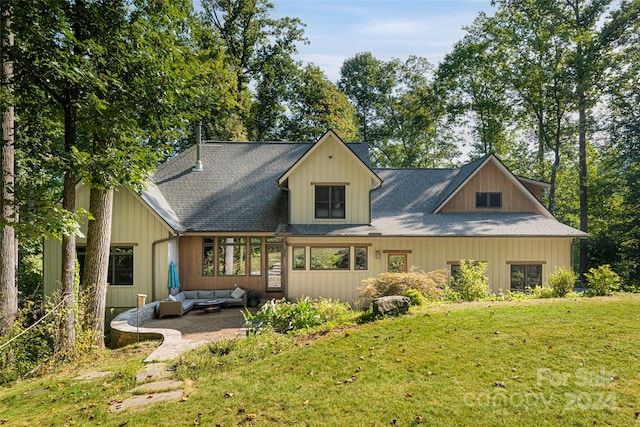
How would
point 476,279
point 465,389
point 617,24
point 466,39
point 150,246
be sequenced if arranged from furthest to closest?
point 466,39 → point 617,24 → point 150,246 → point 476,279 → point 465,389

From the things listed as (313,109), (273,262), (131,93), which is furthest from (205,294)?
(313,109)

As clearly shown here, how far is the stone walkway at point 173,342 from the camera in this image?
556 cm

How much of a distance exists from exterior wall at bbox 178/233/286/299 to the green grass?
622 cm

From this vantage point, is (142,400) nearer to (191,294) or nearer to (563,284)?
(191,294)

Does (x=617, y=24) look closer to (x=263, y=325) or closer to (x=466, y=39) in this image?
(x=466, y=39)

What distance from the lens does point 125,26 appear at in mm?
7945

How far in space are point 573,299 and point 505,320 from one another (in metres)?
3.88

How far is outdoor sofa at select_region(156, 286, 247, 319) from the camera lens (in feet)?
38.7

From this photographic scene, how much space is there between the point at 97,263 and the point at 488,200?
15.8 m

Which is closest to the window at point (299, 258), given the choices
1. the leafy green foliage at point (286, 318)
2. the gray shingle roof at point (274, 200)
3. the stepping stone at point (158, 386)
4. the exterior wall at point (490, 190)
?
the gray shingle roof at point (274, 200)

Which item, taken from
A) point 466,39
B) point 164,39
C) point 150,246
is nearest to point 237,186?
point 150,246

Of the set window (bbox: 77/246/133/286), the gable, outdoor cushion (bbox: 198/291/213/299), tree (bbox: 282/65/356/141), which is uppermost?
tree (bbox: 282/65/356/141)

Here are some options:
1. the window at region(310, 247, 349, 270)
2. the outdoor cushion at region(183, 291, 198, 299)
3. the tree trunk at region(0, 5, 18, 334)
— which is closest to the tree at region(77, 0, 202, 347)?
the tree trunk at region(0, 5, 18, 334)

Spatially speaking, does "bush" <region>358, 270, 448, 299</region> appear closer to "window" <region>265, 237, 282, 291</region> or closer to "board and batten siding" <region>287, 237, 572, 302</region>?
"board and batten siding" <region>287, 237, 572, 302</region>
